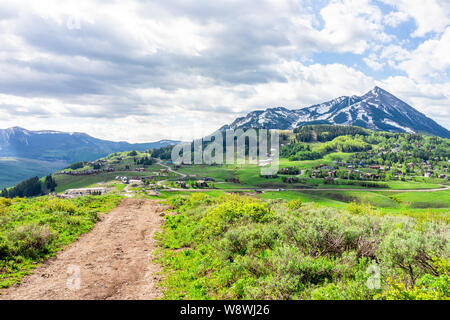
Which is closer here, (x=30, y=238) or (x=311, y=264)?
(x=311, y=264)

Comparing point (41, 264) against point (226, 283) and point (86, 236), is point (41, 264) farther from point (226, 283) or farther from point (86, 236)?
point (226, 283)

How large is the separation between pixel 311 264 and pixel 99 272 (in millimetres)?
12275

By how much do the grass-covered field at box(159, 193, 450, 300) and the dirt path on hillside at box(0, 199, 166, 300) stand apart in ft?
4.51

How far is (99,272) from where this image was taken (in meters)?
13.8

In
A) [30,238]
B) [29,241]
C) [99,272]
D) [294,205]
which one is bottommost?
[294,205]

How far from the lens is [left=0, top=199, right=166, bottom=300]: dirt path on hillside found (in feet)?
37.2

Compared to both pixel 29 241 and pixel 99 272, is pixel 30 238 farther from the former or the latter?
pixel 99 272
